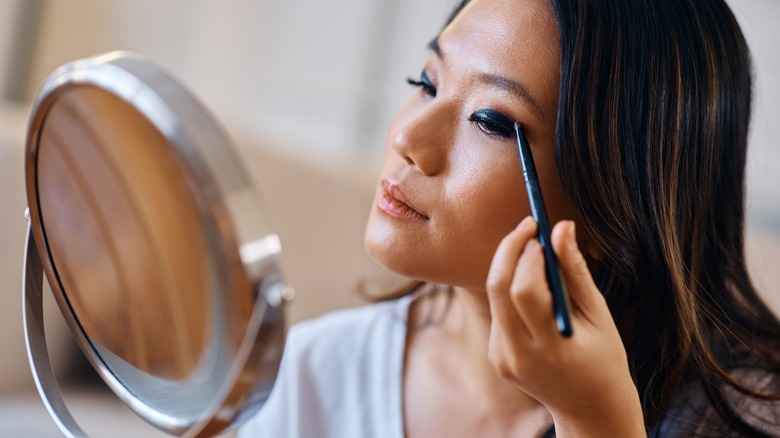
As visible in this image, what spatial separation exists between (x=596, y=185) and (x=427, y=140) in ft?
0.35

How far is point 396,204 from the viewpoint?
19.9 inches

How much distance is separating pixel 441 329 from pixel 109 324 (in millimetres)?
349

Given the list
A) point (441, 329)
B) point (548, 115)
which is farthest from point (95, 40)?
point (548, 115)

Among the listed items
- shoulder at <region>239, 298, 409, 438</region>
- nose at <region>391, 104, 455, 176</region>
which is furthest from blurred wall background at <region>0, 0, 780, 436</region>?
nose at <region>391, 104, 455, 176</region>

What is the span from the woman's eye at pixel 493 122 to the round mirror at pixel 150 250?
0.65 feet

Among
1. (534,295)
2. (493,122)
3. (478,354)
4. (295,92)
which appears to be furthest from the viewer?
(295,92)

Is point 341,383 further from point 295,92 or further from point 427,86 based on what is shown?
point 295,92

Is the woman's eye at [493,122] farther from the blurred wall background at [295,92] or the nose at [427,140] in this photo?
the blurred wall background at [295,92]

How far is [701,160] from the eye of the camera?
0.54m

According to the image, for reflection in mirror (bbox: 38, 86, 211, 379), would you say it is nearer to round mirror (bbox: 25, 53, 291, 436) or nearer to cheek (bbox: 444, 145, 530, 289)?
round mirror (bbox: 25, 53, 291, 436)

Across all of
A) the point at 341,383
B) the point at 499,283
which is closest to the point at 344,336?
the point at 341,383

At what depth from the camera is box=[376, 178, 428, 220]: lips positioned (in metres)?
0.50

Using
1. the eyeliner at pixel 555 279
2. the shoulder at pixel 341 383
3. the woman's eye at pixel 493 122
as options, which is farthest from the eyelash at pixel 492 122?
the shoulder at pixel 341 383

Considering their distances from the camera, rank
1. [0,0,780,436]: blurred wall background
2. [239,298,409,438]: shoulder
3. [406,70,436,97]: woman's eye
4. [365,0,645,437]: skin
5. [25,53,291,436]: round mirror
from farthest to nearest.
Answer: [0,0,780,436]: blurred wall background → [239,298,409,438]: shoulder → [406,70,436,97]: woman's eye → [365,0,645,437]: skin → [25,53,291,436]: round mirror
